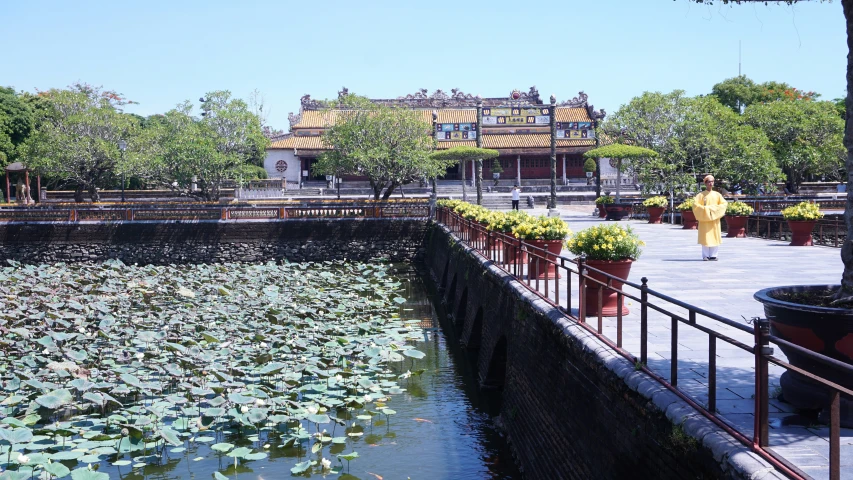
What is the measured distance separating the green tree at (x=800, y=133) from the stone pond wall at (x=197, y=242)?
19.2 m

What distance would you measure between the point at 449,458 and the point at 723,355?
12.7ft

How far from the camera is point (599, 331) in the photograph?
688cm

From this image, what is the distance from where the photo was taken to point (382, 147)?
117 feet

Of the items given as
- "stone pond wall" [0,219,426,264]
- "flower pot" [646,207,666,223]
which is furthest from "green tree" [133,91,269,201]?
"flower pot" [646,207,666,223]

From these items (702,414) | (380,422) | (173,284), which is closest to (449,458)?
(380,422)

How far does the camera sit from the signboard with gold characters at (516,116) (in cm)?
4953

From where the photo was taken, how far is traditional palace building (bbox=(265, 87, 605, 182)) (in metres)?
51.4

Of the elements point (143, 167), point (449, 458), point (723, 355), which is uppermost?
point (143, 167)

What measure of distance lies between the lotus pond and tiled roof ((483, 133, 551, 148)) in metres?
34.5

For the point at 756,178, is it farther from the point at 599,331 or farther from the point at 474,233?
the point at 599,331

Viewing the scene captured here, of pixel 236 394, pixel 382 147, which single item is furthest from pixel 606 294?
pixel 382 147

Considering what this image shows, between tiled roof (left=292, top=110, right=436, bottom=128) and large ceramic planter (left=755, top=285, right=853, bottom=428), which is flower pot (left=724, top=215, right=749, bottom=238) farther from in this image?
tiled roof (left=292, top=110, right=436, bottom=128)

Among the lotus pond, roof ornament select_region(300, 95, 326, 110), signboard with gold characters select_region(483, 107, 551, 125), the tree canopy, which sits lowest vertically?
the lotus pond

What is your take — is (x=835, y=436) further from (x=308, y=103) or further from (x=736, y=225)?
(x=308, y=103)
